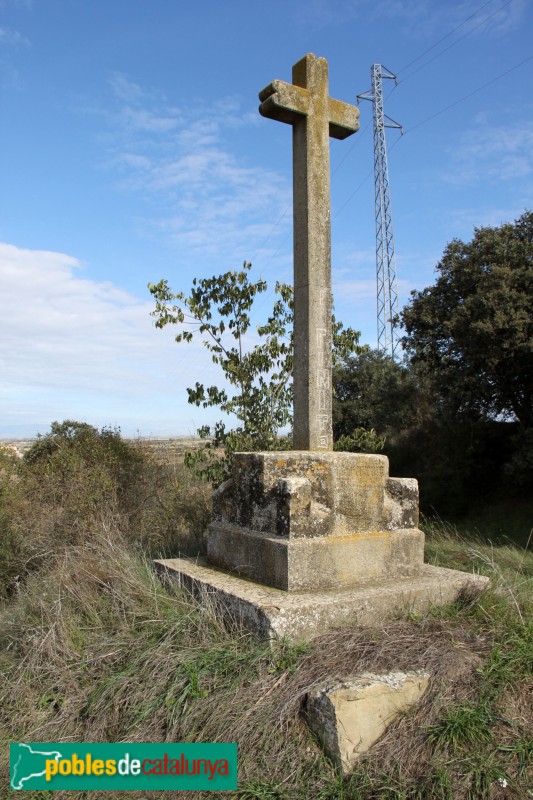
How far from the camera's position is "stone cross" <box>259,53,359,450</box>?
4066 mm

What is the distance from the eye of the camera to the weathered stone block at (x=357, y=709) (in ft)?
8.47

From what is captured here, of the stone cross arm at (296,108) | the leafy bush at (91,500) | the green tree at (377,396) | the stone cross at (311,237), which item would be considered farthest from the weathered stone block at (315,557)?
the green tree at (377,396)

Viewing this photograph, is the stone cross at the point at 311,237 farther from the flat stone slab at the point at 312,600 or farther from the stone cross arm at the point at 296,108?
the flat stone slab at the point at 312,600

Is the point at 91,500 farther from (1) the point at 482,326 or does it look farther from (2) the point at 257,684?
(1) the point at 482,326

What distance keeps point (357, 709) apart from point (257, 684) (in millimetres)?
475

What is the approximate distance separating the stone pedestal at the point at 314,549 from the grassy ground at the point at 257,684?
140 mm

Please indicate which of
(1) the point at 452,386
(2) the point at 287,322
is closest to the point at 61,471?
(2) the point at 287,322

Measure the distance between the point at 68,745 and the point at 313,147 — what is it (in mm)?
3754

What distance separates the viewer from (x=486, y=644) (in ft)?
10.2

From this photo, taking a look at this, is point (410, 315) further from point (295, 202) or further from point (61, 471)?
point (295, 202)

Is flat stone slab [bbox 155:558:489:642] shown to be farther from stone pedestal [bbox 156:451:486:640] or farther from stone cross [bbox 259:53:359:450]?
stone cross [bbox 259:53:359:450]

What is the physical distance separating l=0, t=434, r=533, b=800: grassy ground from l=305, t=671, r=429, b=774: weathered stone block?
50mm

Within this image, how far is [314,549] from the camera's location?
3.52 metres

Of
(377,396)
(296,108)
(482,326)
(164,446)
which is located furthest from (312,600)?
(377,396)
